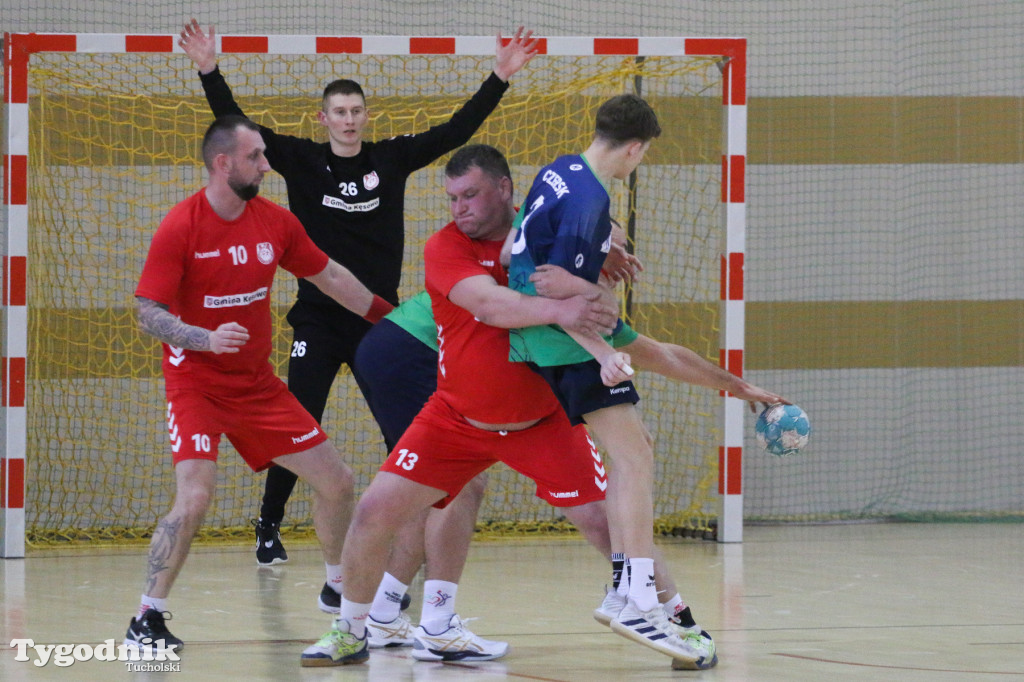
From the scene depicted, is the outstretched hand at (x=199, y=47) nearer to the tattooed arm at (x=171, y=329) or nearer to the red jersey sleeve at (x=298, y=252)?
the red jersey sleeve at (x=298, y=252)

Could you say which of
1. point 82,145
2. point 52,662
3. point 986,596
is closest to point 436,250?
point 52,662

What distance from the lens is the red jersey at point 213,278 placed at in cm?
477

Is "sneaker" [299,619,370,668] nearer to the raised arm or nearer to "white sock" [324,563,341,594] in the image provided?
"white sock" [324,563,341,594]

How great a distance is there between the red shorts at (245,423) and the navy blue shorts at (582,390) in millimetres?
1128

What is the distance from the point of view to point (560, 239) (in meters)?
4.30

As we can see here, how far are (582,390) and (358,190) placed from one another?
2450mm

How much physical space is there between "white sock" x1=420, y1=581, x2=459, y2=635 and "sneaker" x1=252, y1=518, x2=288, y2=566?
8.78 feet

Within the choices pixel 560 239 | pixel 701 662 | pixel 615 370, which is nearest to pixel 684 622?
pixel 701 662

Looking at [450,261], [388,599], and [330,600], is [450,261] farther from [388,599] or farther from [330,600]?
[330,600]

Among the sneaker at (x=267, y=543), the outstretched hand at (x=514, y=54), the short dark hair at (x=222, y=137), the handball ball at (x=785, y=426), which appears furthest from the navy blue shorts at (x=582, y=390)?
the sneaker at (x=267, y=543)

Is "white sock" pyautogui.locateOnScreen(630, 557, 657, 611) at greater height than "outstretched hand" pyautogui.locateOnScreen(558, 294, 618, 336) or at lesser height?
lesser

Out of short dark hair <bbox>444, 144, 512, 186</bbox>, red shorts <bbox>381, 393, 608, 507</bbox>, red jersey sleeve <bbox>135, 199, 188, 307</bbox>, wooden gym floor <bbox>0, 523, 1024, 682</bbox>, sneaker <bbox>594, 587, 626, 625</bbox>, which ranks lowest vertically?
wooden gym floor <bbox>0, 523, 1024, 682</bbox>

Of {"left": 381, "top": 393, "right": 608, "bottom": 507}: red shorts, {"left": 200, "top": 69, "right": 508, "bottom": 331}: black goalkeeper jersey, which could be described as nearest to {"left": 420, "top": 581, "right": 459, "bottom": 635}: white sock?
{"left": 381, "top": 393, "right": 608, "bottom": 507}: red shorts

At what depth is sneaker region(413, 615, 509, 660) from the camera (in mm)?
4738
